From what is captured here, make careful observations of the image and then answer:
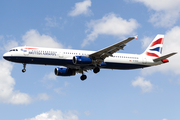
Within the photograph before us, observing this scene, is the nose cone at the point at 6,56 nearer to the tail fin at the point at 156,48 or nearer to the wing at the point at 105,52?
the wing at the point at 105,52

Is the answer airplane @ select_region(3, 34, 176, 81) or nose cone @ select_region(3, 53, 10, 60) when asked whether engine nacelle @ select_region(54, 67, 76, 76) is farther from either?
nose cone @ select_region(3, 53, 10, 60)

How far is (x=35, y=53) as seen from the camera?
44.9m

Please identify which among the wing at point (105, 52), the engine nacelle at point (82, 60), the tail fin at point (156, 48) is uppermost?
the tail fin at point (156, 48)

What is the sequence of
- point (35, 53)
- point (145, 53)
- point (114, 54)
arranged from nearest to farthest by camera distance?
point (35, 53) < point (114, 54) < point (145, 53)

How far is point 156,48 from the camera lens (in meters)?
→ 56.5

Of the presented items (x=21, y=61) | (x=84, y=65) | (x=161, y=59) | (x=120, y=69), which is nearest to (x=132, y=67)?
(x=120, y=69)

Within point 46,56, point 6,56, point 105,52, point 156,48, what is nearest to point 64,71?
point 46,56

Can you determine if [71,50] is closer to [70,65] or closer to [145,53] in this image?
[70,65]

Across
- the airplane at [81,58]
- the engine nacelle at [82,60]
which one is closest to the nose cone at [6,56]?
the airplane at [81,58]

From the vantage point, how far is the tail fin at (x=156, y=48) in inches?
2175

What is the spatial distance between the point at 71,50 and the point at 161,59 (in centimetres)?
1698

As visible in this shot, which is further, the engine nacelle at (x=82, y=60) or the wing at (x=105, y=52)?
the engine nacelle at (x=82, y=60)

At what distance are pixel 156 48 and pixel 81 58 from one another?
18.6m

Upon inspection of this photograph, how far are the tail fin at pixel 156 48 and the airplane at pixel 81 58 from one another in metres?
2.69
